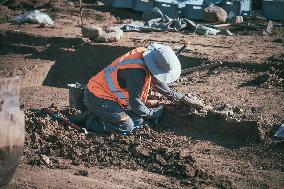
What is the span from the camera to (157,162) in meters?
5.54

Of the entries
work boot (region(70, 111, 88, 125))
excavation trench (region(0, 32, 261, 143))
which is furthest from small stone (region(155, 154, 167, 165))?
excavation trench (region(0, 32, 261, 143))

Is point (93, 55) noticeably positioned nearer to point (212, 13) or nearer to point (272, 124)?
point (212, 13)

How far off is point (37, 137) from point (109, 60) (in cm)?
469

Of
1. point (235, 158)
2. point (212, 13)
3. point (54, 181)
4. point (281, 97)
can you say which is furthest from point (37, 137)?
point (212, 13)

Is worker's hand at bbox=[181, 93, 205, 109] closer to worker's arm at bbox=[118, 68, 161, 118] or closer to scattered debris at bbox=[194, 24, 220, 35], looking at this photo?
worker's arm at bbox=[118, 68, 161, 118]

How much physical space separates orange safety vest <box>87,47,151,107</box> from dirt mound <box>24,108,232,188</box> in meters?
0.59

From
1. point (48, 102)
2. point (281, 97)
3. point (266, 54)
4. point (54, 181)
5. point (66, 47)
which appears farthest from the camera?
point (66, 47)

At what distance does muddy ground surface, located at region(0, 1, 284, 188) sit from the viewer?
17.1ft

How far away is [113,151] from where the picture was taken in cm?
580

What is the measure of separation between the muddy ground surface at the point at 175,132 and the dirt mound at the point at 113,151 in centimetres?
1

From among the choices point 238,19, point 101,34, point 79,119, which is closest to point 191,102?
point 79,119

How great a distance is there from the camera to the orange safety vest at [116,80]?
5.75 metres

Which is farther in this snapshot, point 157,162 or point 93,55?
point 93,55

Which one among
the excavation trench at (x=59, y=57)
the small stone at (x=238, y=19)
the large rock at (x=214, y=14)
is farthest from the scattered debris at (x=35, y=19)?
the small stone at (x=238, y=19)
